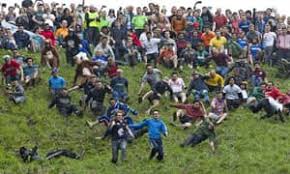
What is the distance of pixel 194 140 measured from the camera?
2588 centimetres

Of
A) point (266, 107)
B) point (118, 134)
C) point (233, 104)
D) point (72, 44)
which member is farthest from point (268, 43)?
point (118, 134)

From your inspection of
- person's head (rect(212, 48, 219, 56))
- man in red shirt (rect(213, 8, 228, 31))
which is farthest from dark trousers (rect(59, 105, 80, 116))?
man in red shirt (rect(213, 8, 228, 31))

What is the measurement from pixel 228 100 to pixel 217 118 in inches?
62.0

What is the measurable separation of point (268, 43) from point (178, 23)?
404cm

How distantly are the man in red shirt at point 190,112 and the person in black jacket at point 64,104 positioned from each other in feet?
11.9

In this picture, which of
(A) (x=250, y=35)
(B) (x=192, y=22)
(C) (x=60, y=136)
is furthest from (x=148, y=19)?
(C) (x=60, y=136)

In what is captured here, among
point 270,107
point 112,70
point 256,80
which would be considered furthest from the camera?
point 256,80

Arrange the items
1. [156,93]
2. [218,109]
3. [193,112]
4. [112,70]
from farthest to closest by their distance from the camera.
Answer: [112,70] → [156,93] → [218,109] → [193,112]

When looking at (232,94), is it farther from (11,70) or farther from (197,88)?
(11,70)

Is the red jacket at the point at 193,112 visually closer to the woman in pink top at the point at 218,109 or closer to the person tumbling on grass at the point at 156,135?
the woman in pink top at the point at 218,109

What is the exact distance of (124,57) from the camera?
32688 millimetres

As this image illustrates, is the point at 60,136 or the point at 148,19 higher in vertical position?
the point at 148,19

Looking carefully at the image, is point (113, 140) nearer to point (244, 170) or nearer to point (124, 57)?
point (244, 170)

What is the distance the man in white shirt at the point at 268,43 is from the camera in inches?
1329
